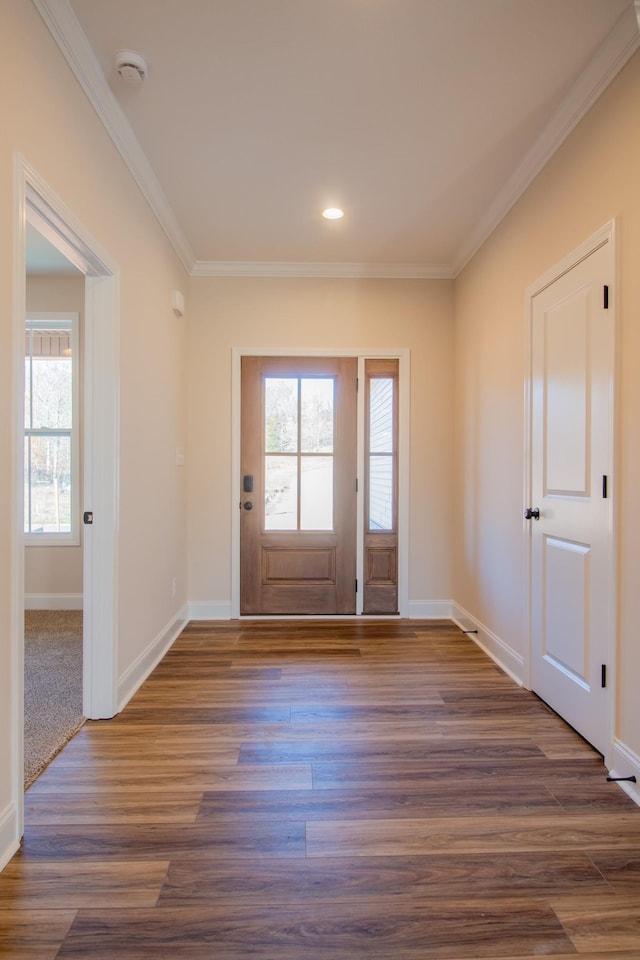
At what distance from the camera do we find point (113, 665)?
2.20 metres

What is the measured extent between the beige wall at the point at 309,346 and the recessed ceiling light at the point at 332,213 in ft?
2.45

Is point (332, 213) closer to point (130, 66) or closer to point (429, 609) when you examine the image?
point (130, 66)

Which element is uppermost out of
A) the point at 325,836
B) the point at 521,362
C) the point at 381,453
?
the point at 521,362

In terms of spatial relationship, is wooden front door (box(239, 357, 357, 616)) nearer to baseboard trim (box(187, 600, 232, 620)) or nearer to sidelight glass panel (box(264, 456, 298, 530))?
sidelight glass panel (box(264, 456, 298, 530))

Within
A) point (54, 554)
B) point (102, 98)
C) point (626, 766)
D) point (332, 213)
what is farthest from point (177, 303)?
point (626, 766)

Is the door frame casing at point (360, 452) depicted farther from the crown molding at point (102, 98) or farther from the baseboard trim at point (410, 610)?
the crown molding at point (102, 98)

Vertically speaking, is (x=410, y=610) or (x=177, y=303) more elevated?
(x=177, y=303)

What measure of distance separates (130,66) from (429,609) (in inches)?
143

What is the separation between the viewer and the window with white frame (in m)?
4.04

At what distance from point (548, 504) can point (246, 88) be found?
229 centimetres

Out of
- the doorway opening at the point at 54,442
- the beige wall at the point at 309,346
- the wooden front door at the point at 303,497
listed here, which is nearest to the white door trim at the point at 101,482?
the beige wall at the point at 309,346

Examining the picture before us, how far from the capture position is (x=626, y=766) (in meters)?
1.73

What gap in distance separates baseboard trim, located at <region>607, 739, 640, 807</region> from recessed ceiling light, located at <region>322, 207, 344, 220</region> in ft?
9.89

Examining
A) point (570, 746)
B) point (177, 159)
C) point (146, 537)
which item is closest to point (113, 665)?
point (146, 537)
